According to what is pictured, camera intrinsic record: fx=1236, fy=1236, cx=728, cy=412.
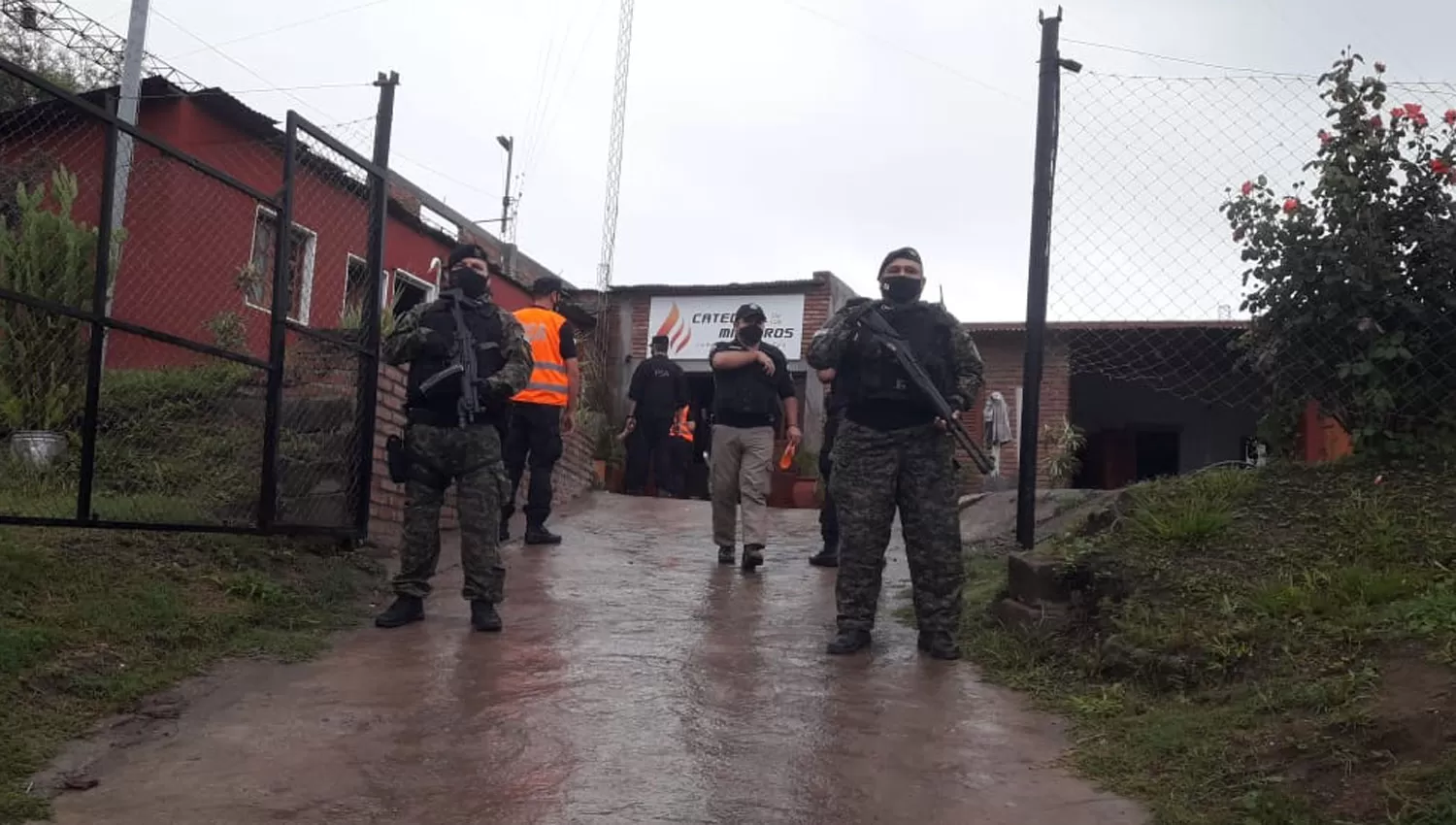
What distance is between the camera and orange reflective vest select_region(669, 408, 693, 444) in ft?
41.3

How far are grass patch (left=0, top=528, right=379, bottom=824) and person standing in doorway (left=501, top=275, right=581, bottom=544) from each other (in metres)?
1.72

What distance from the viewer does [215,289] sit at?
972 centimetres

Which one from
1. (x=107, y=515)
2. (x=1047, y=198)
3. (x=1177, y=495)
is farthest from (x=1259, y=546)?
(x=107, y=515)

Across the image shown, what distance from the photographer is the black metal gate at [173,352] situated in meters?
5.46

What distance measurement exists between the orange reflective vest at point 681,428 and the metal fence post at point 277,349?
679cm

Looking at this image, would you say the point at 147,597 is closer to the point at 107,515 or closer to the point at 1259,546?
the point at 107,515

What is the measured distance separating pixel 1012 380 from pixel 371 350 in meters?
11.4

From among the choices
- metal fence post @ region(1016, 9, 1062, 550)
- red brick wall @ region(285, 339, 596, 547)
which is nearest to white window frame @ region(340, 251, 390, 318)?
red brick wall @ region(285, 339, 596, 547)

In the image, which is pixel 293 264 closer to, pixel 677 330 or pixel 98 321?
pixel 98 321

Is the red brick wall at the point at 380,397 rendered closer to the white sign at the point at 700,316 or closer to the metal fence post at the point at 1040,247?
the metal fence post at the point at 1040,247

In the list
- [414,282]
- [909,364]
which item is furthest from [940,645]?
[414,282]

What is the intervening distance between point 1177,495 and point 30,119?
25.1 feet

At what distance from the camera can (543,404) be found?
308 inches

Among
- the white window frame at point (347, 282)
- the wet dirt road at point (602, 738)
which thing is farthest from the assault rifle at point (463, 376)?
the white window frame at point (347, 282)
